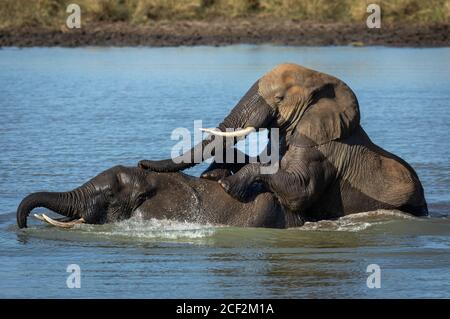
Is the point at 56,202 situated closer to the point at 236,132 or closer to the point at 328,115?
the point at 236,132

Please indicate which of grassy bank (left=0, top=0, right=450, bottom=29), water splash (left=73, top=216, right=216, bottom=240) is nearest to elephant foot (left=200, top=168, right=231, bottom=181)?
water splash (left=73, top=216, right=216, bottom=240)

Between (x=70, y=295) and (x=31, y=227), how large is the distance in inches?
94.5

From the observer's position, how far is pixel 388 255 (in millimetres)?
11523

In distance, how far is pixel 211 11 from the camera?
37344mm

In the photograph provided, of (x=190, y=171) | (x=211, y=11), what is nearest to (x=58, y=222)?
(x=190, y=171)

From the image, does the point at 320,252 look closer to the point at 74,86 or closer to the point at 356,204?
the point at 356,204

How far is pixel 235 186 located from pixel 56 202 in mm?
1677

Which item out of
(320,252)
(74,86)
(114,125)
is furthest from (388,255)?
(74,86)

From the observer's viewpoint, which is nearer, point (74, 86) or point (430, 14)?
point (74, 86)

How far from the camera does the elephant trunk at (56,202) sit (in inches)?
473

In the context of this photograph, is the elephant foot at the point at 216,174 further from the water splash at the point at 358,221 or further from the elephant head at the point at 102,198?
the water splash at the point at 358,221

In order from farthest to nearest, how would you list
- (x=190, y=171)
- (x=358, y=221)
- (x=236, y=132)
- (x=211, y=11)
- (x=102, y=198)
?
(x=211, y=11)
(x=190, y=171)
(x=358, y=221)
(x=102, y=198)
(x=236, y=132)

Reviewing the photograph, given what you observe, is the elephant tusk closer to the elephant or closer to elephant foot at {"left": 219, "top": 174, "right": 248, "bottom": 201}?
the elephant

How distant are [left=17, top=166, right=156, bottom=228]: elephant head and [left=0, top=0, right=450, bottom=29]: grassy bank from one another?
2416cm
